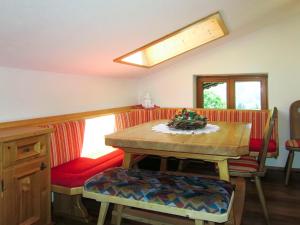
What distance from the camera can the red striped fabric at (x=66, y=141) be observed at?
99.0 inches

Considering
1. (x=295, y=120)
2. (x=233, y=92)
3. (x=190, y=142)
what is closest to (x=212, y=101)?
(x=233, y=92)

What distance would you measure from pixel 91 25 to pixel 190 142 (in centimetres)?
113

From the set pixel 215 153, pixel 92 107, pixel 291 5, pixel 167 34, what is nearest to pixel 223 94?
pixel 291 5

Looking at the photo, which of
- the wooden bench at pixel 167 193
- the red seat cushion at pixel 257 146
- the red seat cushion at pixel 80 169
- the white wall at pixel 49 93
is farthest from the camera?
the red seat cushion at pixel 257 146

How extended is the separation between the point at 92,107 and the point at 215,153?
1.96m

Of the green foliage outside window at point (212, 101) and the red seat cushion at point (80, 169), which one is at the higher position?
the green foliage outside window at point (212, 101)

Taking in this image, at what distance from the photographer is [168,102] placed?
14.3 ft

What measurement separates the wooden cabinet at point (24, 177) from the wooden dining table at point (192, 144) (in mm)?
527

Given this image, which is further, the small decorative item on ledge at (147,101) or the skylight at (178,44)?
the small decorative item on ledge at (147,101)

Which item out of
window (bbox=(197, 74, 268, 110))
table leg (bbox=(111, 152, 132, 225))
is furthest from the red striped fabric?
window (bbox=(197, 74, 268, 110))

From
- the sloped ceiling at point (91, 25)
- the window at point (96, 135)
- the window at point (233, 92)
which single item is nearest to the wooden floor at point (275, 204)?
the window at point (96, 135)

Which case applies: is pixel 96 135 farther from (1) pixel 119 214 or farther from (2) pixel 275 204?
(2) pixel 275 204

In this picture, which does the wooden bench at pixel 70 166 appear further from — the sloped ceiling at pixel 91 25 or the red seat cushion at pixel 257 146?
the red seat cushion at pixel 257 146

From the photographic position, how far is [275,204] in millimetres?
2652
